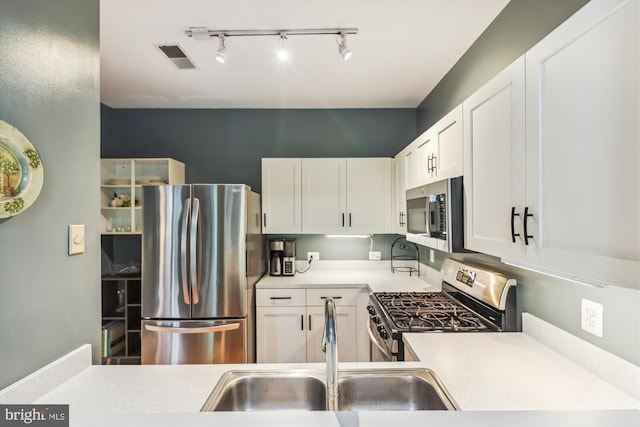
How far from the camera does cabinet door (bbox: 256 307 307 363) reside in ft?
8.90

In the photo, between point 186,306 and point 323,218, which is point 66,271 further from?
point 323,218

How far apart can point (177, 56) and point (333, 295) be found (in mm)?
2209

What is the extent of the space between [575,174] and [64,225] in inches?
64.5

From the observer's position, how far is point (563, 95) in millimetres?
886

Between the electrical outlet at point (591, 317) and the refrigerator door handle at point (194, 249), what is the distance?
2.24 m

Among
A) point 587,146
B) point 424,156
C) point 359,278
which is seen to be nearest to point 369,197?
point 359,278

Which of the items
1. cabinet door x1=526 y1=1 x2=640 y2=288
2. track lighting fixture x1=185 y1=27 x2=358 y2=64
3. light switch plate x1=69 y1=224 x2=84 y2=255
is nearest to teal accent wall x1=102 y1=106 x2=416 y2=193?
track lighting fixture x1=185 y1=27 x2=358 y2=64

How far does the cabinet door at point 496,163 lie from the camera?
1.09m

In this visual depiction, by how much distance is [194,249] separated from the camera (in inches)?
93.4

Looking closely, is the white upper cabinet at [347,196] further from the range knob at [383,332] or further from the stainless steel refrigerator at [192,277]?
the range knob at [383,332]

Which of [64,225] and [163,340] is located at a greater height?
[64,225]

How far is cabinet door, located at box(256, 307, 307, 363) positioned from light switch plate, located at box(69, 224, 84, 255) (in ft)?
5.62

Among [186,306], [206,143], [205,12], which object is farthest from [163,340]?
[205,12]
